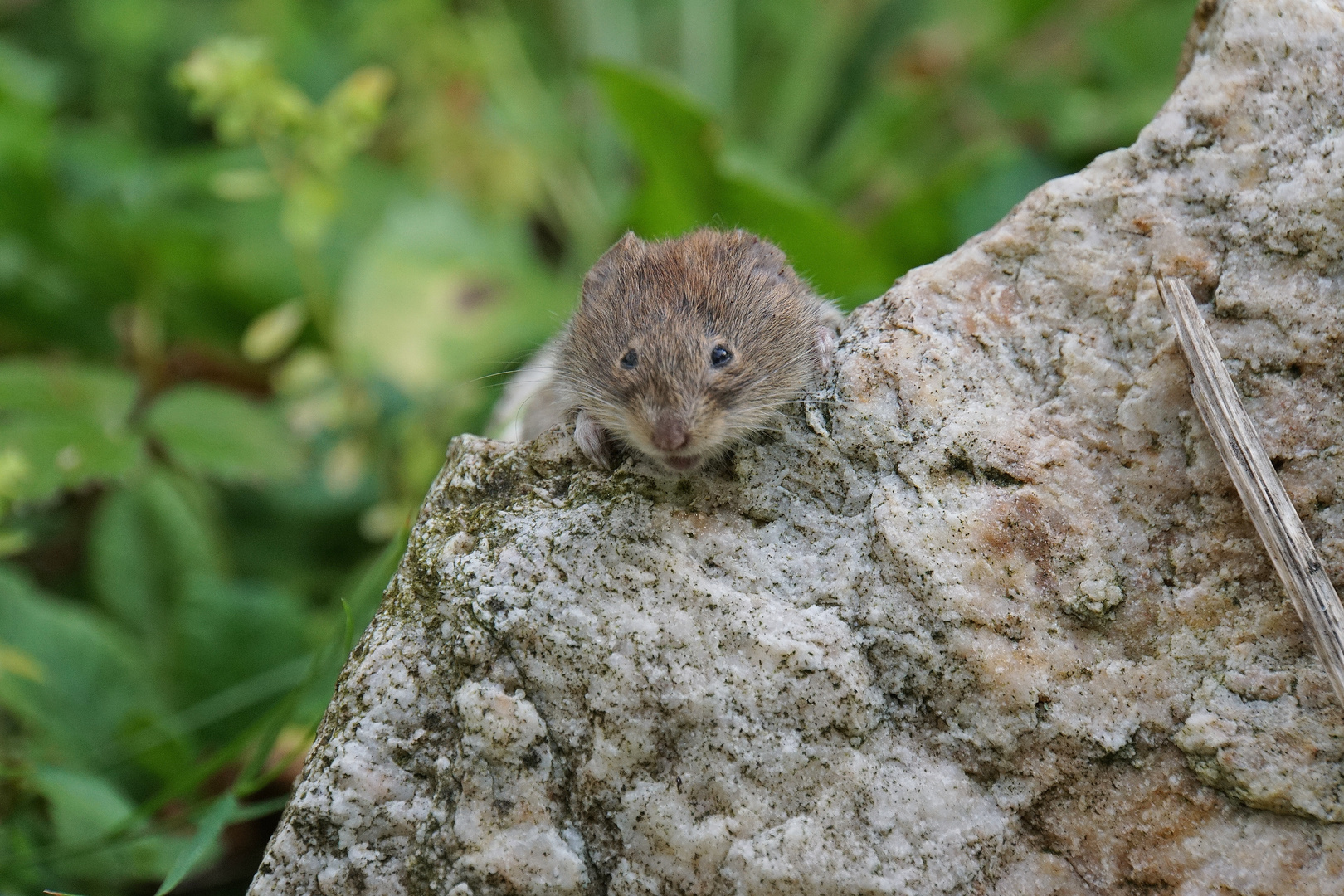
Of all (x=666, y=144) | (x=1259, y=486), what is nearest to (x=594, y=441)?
(x=1259, y=486)

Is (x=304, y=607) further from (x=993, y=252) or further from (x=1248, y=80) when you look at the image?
(x=1248, y=80)

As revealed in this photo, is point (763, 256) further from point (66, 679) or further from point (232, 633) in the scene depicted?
point (66, 679)

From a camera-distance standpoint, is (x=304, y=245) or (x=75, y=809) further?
(x=304, y=245)

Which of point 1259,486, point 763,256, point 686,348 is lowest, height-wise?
point 1259,486

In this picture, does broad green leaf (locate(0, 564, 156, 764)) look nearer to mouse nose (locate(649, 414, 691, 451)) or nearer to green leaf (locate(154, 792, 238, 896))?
green leaf (locate(154, 792, 238, 896))

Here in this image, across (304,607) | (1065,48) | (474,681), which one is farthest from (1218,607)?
(1065,48)

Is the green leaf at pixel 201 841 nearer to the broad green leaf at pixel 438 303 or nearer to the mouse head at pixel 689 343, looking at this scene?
the mouse head at pixel 689 343

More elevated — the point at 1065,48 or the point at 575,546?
the point at 1065,48
